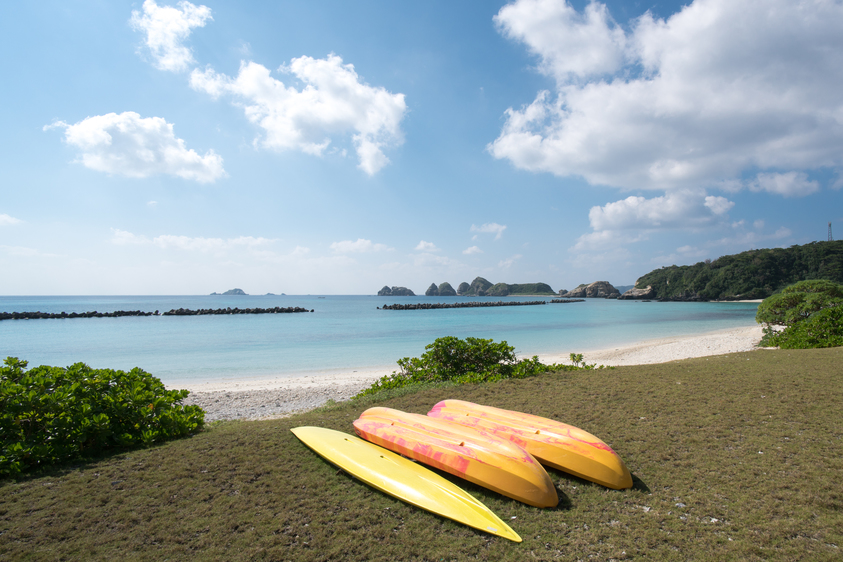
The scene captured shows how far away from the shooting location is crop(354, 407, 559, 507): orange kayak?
3113 mm

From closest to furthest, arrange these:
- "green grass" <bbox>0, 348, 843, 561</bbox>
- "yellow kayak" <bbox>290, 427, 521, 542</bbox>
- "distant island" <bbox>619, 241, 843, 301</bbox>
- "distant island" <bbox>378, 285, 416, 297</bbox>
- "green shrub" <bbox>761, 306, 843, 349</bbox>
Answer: "green grass" <bbox>0, 348, 843, 561</bbox> → "yellow kayak" <bbox>290, 427, 521, 542</bbox> → "green shrub" <bbox>761, 306, 843, 349</bbox> → "distant island" <bbox>619, 241, 843, 301</bbox> → "distant island" <bbox>378, 285, 416, 297</bbox>

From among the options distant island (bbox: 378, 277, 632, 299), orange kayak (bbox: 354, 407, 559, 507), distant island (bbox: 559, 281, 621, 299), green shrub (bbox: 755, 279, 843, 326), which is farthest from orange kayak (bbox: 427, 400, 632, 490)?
distant island (bbox: 378, 277, 632, 299)

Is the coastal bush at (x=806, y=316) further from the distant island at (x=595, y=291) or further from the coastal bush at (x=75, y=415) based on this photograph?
the distant island at (x=595, y=291)

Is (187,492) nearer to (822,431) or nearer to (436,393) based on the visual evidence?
(436,393)

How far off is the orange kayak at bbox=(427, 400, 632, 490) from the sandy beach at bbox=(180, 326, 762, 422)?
4.52 metres

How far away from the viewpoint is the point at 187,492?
3271mm

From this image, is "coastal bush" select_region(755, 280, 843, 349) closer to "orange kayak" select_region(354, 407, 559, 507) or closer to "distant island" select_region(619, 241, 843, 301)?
"orange kayak" select_region(354, 407, 559, 507)

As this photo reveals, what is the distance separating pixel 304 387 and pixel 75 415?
7609mm

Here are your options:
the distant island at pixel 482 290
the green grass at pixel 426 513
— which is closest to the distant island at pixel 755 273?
the distant island at pixel 482 290

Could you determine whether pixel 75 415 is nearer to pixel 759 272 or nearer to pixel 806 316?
pixel 806 316

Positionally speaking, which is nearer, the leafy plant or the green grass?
the green grass

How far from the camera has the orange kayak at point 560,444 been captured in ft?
11.0

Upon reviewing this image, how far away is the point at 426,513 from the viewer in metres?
3.02

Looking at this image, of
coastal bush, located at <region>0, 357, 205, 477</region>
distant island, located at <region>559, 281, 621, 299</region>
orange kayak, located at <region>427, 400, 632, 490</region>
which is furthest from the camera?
distant island, located at <region>559, 281, 621, 299</region>
